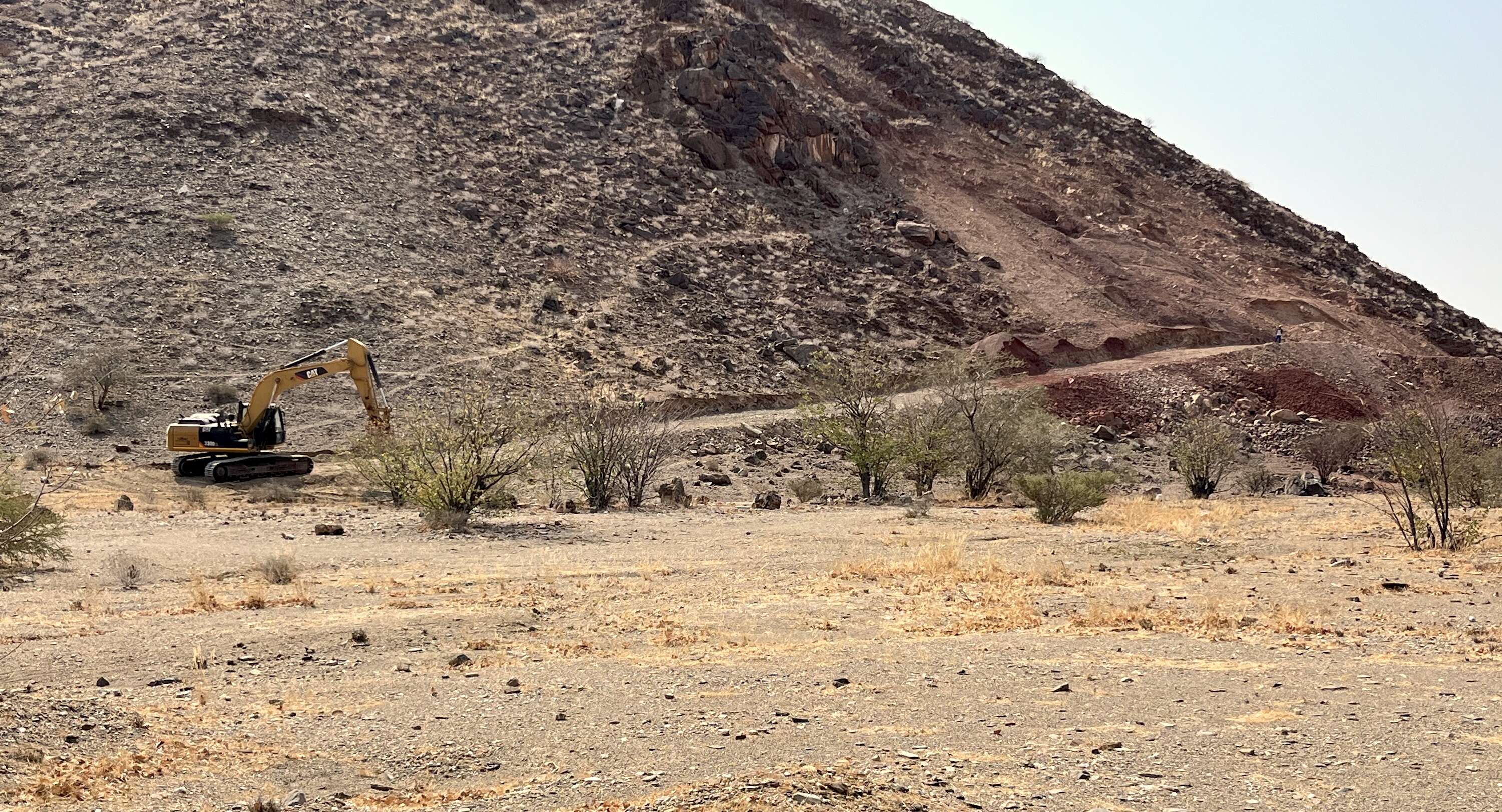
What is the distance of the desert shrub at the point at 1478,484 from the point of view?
72.2 ft

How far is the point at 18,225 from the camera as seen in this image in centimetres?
4084

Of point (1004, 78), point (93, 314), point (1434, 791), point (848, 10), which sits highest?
point (848, 10)

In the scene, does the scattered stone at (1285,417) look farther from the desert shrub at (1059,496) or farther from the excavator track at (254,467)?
the excavator track at (254,467)

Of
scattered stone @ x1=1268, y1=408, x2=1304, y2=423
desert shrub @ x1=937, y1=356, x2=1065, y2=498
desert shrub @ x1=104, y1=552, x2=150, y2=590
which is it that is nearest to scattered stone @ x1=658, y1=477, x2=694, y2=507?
desert shrub @ x1=937, y1=356, x2=1065, y2=498

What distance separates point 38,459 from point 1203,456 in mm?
28525

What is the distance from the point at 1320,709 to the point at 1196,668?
1.33 metres

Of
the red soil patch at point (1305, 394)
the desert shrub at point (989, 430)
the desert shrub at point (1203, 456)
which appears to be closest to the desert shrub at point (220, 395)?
the desert shrub at point (989, 430)

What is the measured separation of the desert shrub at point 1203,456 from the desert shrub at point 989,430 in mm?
5109

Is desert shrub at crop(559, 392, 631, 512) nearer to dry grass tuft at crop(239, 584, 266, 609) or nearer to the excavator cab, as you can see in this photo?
the excavator cab

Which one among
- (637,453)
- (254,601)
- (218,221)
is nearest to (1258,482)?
(637,453)

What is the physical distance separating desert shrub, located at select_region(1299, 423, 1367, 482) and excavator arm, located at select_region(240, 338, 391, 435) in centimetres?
2724

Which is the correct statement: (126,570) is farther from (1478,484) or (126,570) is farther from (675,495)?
(1478,484)

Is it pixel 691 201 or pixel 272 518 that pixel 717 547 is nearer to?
pixel 272 518

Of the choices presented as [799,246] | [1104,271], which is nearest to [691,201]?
[799,246]
